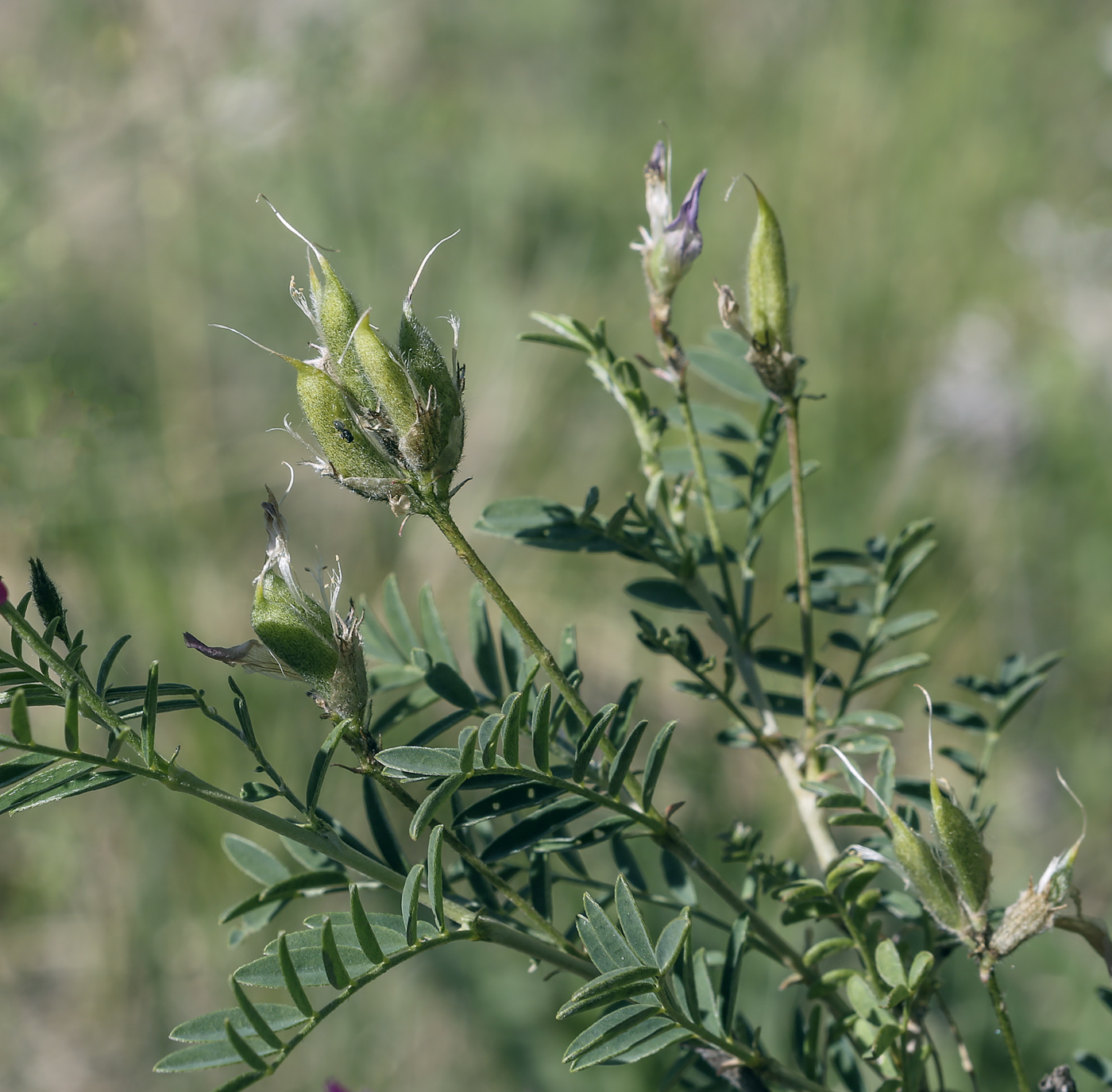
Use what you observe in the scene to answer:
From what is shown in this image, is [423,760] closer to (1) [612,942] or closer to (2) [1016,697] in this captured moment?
(1) [612,942]

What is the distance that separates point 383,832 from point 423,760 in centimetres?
21

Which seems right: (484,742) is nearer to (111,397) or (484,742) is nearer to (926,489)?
(111,397)

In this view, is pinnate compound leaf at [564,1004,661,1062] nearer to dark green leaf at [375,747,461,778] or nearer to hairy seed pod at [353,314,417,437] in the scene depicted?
dark green leaf at [375,747,461,778]

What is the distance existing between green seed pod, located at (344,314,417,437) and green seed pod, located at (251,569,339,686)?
0.13 m

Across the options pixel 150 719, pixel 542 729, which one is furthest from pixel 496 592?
pixel 150 719

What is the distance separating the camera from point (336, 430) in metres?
0.65

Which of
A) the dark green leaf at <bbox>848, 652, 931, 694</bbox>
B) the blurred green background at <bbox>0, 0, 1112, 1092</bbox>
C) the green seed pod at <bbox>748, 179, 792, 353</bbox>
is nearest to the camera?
the green seed pod at <bbox>748, 179, 792, 353</bbox>

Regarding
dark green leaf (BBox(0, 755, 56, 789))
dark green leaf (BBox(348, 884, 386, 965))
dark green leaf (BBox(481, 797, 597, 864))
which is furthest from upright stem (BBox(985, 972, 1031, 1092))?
dark green leaf (BBox(0, 755, 56, 789))

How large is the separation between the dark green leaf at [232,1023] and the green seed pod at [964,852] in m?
0.41

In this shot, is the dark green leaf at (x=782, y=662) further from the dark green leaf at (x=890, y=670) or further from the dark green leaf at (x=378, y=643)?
the dark green leaf at (x=378, y=643)

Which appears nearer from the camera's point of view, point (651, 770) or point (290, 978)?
point (290, 978)

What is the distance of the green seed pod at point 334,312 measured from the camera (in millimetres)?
657

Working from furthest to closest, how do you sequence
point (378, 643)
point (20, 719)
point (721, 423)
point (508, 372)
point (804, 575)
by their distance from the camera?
point (508, 372) < point (721, 423) < point (378, 643) < point (804, 575) < point (20, 719)

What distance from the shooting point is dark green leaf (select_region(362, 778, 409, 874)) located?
82cm
